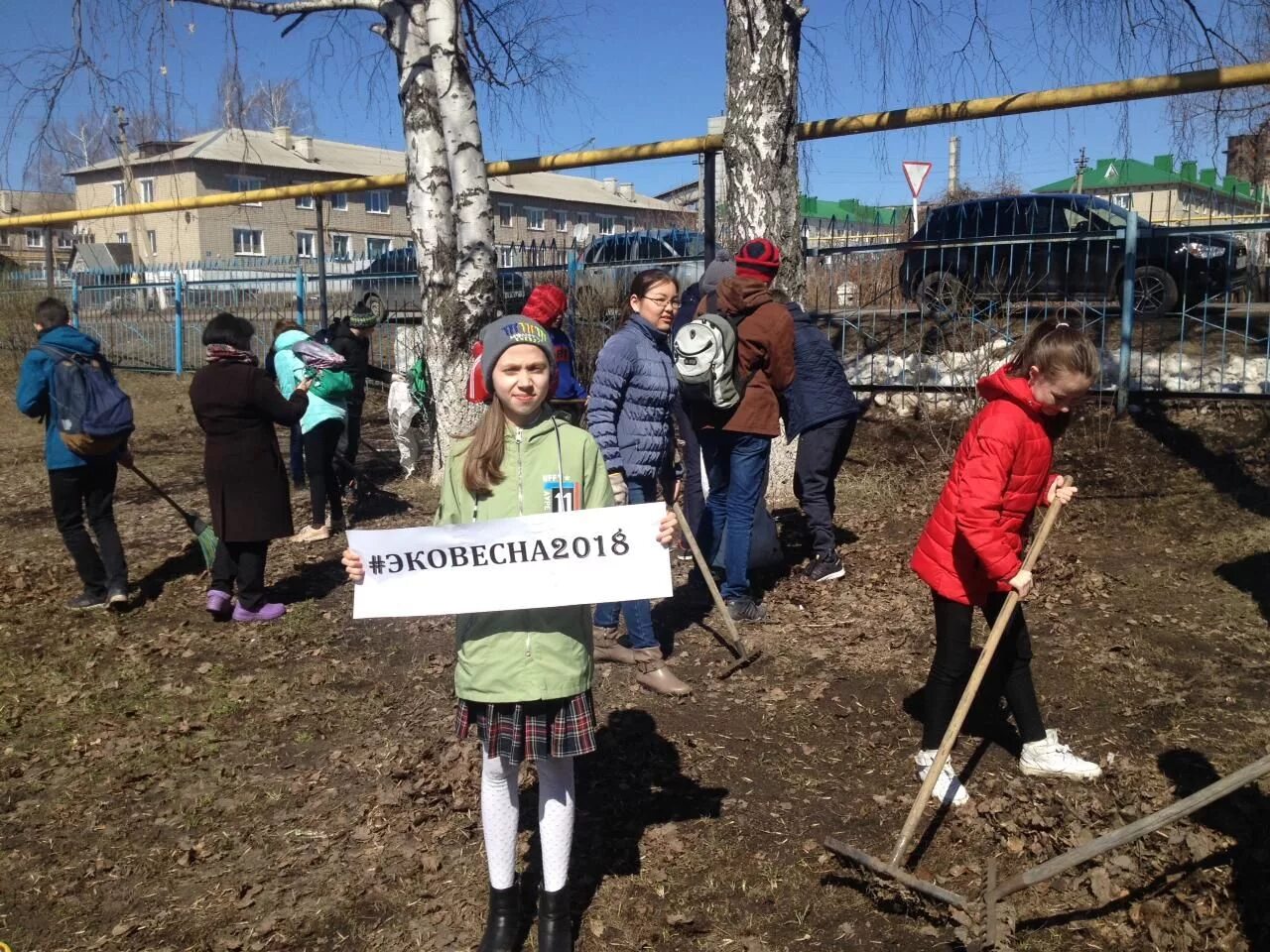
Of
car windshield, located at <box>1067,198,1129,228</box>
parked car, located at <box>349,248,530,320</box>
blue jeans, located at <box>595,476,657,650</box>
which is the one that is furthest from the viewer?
parked car, located at <box>349,248,530,320</box>

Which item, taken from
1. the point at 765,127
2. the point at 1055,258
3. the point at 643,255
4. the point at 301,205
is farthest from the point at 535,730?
the point at 301,205

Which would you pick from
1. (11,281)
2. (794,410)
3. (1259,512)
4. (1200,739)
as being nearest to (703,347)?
(794,410)

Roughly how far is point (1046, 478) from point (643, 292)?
6.76 ft

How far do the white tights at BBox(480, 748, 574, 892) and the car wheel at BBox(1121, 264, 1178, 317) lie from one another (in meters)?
7.99

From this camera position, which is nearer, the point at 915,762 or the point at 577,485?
the point at 577,485

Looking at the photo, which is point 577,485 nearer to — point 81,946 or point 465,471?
point 465,471

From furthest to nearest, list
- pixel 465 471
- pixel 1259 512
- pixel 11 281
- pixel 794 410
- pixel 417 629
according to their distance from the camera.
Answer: pixel 11 281
pixel 1259 512
pixel 794 410
pixel 417 629
pixel 465 471

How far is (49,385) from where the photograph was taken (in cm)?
590

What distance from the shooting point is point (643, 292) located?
15.9 ft

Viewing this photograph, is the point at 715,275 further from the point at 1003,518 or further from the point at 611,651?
the point at 1003,518

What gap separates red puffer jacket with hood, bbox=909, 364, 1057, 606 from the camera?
3.35 m

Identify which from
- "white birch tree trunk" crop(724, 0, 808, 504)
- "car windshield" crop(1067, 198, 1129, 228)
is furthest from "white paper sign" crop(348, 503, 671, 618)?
"car windshield" crop(1067, 198, 1129, 228)

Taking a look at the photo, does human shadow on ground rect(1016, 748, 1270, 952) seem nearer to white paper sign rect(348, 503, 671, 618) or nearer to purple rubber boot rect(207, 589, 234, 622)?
white paper sign rect(348, 503, 671, 618)

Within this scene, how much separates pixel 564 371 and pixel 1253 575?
13.0ft
